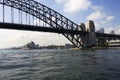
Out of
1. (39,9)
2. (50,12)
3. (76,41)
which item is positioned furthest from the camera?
(76,41)

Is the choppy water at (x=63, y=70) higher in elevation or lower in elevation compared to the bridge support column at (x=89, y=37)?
lower

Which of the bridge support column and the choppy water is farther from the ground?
the bridge support column

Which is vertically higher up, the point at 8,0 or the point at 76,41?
the point at 8,0

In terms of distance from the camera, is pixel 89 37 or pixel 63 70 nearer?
pixel 63 70

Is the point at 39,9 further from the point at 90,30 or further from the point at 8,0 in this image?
the point at 90,30

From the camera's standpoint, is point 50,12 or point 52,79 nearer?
point 52,79

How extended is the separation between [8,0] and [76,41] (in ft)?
153

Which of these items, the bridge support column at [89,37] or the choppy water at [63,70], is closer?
the choppy water at [63,70]

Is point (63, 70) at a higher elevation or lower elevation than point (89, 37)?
lower

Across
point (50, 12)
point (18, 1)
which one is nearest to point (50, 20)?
point (50, 12)

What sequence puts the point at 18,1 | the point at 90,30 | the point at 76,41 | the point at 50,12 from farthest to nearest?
the point at 90,30 < the point at 76,41 < the point at 50,12 < the point at 18,1

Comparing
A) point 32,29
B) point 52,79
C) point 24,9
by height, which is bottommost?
point 52,79

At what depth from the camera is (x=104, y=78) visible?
15.9m

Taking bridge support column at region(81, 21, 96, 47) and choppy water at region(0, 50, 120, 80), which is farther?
bridge support column at region(81, 21, 96, 47)
